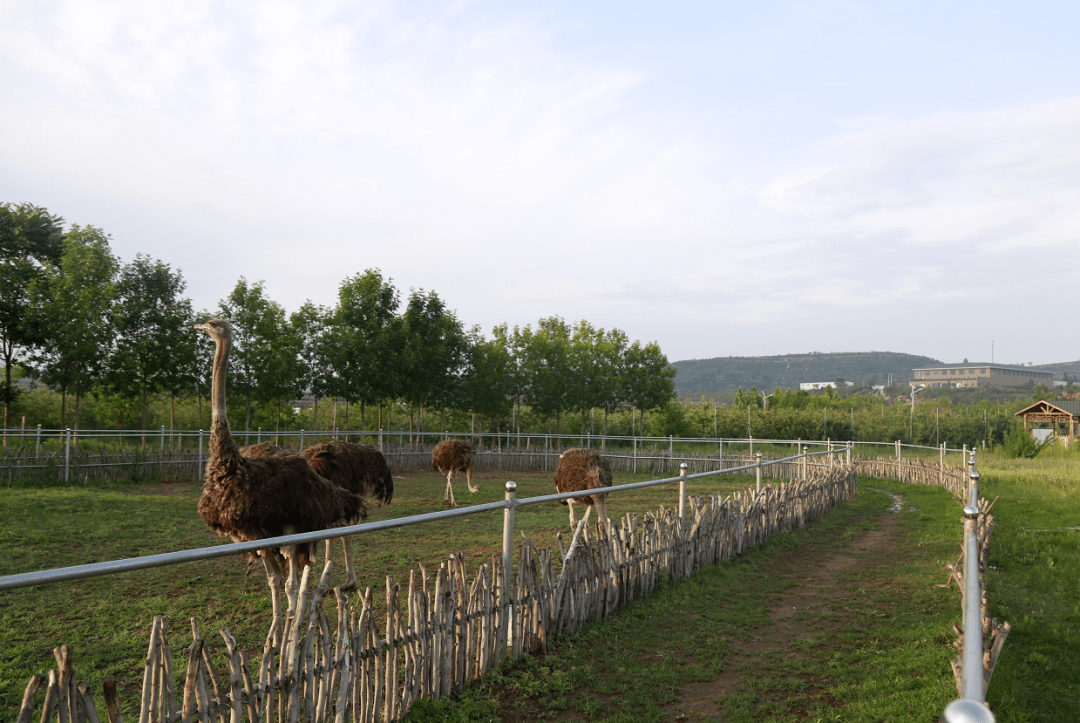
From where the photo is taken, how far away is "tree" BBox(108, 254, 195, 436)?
67.0 feet

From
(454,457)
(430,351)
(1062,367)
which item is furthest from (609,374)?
(1062,367)

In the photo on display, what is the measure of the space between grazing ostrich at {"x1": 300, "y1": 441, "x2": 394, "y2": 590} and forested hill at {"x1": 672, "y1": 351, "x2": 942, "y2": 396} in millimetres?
133054

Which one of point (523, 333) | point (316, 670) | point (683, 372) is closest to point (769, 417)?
point (523, 333)

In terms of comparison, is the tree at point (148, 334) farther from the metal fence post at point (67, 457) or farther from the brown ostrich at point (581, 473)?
the brown ostrich at point (581, 473)

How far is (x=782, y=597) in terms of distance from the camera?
7.28 metres

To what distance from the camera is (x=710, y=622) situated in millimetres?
6238

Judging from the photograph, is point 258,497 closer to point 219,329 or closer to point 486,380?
point 219,329

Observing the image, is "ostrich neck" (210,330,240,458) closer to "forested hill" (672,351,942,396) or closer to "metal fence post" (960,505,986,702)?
"metal fence post" (960,505,986,702)

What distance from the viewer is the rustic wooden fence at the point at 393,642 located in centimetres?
275

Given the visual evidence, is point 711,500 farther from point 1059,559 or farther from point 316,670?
point 316,670

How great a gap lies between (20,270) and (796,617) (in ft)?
81.5

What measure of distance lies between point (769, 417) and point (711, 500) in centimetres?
3087

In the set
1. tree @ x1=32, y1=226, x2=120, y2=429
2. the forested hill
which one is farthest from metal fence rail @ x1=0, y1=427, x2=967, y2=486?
the forested hill

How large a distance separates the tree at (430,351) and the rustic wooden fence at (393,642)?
18.1 metres
